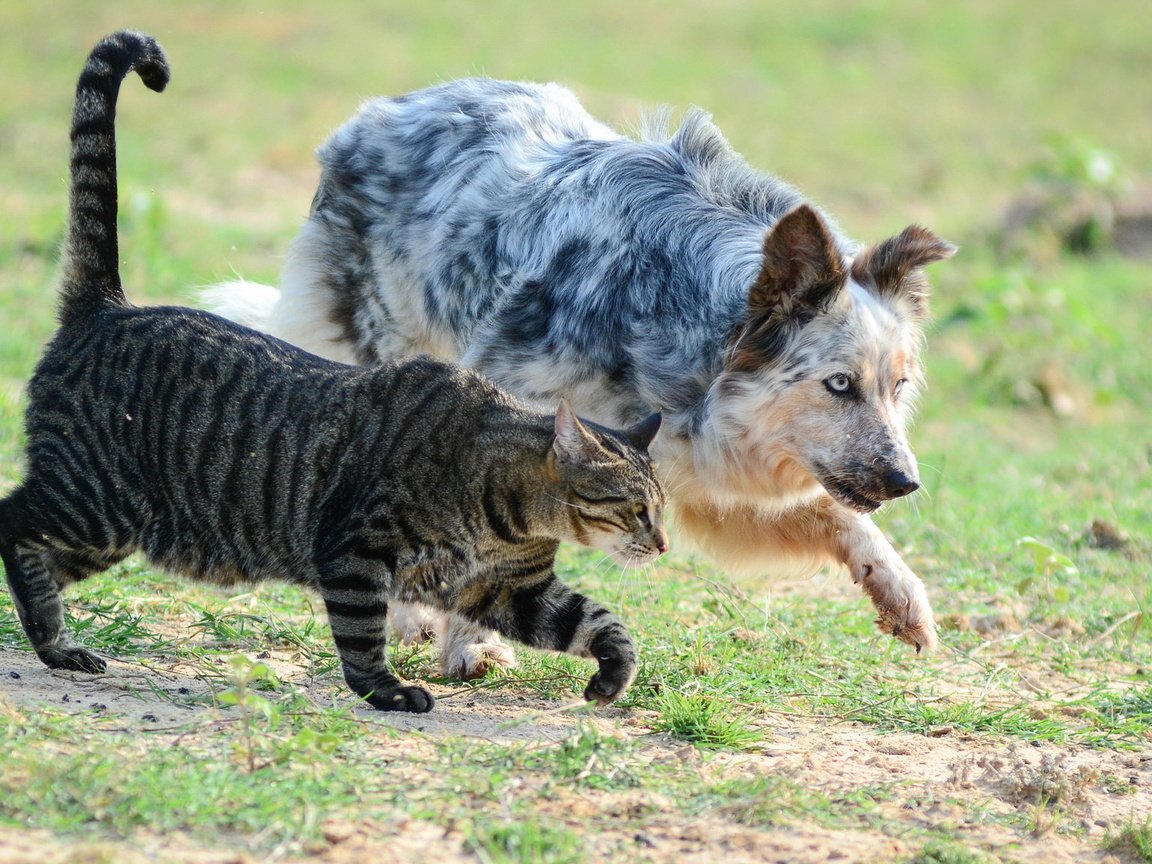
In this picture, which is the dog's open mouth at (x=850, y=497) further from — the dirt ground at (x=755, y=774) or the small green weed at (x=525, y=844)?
the small green weed at (x=525, y=844)

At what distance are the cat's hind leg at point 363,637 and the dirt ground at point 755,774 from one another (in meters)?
0.07

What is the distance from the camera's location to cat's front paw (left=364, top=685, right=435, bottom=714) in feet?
14.4

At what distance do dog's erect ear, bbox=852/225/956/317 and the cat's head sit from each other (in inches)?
53.8

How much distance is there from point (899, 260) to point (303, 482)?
2.30 metres

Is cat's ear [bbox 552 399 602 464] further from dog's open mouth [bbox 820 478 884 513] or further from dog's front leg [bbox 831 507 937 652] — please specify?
dog's front leg [bbox 831 507 937 652]

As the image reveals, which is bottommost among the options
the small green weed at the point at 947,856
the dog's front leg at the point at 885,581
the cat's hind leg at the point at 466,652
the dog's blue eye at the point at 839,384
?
the cat's hind leg at the point at 466,652

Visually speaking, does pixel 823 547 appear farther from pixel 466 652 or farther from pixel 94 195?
pixel 94 195

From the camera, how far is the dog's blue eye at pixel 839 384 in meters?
5.07

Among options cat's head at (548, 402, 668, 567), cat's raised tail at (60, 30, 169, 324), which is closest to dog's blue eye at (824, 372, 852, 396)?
cat's head at (548, 402, 668, 567)

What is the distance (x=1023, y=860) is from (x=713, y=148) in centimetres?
320

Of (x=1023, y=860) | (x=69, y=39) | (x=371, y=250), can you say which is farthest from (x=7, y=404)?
(x=69, y=39)

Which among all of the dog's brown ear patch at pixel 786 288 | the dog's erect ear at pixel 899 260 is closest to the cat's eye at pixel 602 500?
the dog's brown ear patch at pixel 786 288

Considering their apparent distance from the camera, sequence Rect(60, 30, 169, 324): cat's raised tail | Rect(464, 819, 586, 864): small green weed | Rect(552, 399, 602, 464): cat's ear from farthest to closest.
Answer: Rect(60, 30, 169, 324): cat's raised tail → Rect(552, 399, 602, 464): cat's ear → Rect(464, 819, 586, 864): small green weed

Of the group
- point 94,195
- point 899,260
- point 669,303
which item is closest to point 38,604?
point 94,195
